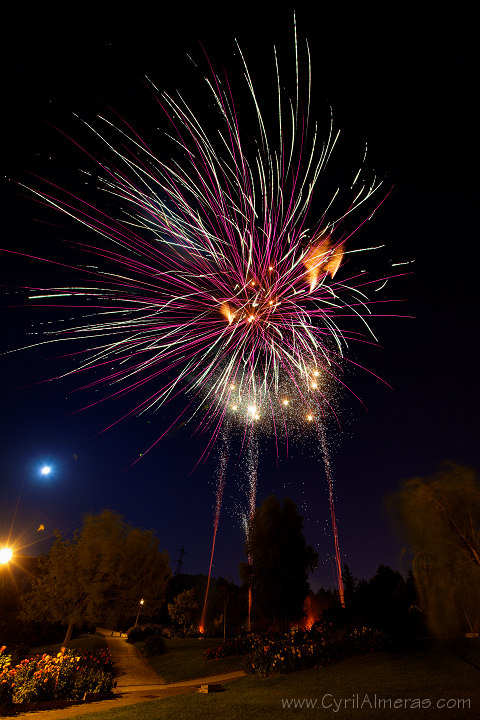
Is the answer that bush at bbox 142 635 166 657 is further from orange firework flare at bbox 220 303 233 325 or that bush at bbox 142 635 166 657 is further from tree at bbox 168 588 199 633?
orange firework flare at bbox 220 303 233 325

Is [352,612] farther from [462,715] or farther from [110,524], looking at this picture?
[462,715]

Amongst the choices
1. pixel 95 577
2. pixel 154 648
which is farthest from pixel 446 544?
pixel 154 648

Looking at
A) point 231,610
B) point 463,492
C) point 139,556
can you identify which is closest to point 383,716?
point 463,492

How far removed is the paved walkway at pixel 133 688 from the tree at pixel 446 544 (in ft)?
27.8

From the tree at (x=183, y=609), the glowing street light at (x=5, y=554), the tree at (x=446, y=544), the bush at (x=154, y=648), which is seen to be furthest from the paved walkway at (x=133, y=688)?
the tree at (x=183, y=609)

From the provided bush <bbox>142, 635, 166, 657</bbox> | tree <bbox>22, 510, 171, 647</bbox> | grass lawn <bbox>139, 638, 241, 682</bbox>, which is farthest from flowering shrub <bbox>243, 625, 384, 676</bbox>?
bush <bbox>142, 635, 166, 657</bbox>

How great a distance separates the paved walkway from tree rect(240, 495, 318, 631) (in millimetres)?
11689

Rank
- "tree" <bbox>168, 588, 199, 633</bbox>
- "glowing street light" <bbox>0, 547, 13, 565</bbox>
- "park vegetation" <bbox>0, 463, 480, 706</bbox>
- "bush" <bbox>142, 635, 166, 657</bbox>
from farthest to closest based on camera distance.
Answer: "tree" <bbox>168, 588, 199, 633</bbox>, "bush" <bbox>142, 635, 166, 657</bbox>, "park vegetation" <bbox>0, 463, 480, 706</bbox>, "glowing street light" <bbox>0, 547, 13, 565</bbox>

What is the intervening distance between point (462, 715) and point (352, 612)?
1660 centimetres

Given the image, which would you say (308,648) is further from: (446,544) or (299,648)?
(446,544)

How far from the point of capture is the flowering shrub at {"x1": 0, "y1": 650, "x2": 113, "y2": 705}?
9.90 metres

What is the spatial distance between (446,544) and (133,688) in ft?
43.2

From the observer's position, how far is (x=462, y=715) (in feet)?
24.6

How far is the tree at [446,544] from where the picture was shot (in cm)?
1472
